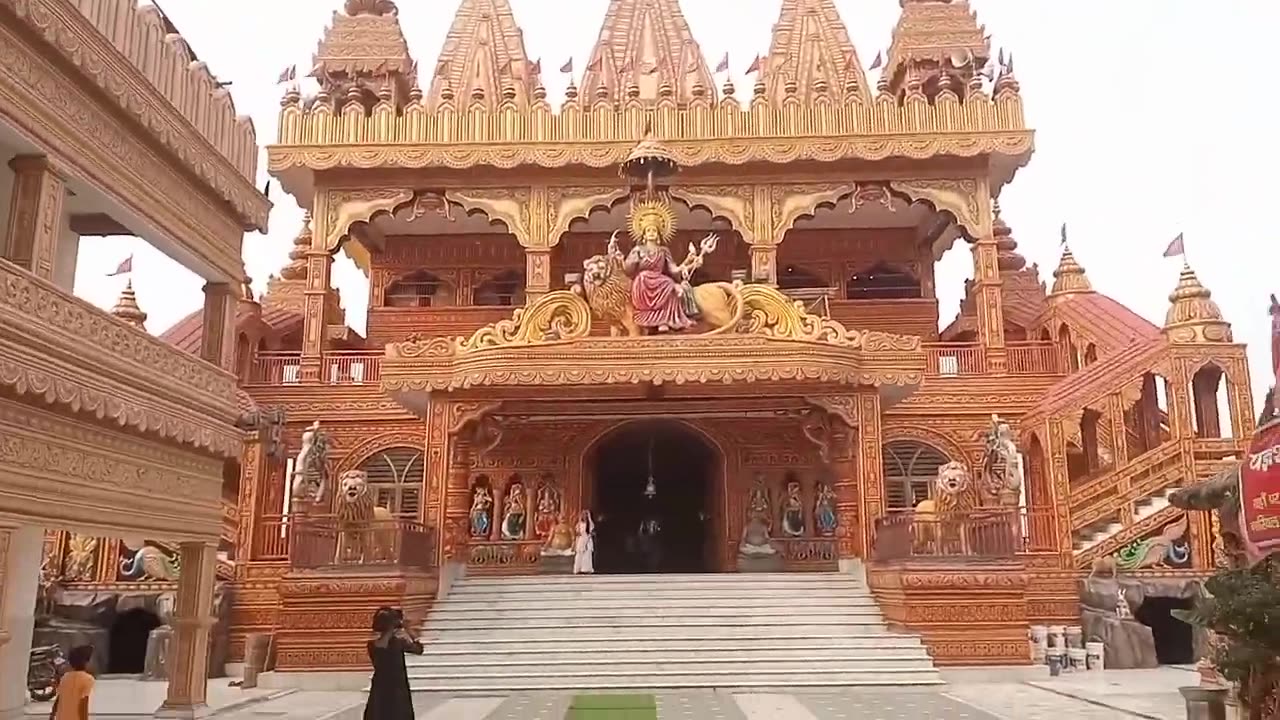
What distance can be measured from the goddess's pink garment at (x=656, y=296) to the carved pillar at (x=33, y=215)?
8644mm

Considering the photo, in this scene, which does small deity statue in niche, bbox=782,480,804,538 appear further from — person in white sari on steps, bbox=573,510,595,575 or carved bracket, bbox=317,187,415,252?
carved bracket, bbox=317,187,415,252

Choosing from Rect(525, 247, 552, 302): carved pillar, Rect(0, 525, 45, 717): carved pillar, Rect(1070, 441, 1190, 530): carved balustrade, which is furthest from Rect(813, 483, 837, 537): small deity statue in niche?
Rect(0, 525, 45, 717): carved pillar

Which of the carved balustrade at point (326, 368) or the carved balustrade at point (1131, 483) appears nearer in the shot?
the carved balustrade at point (1131, 483)

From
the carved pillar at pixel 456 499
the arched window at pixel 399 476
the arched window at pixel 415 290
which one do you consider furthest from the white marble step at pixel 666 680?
the arched window at pixel 415 290

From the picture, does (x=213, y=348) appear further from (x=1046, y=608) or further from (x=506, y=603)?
(x=1046, y=608)

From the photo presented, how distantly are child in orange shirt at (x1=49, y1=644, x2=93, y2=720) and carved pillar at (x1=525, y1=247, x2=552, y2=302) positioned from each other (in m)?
12.9

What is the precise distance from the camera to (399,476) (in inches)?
735

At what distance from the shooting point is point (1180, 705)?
9234 mm

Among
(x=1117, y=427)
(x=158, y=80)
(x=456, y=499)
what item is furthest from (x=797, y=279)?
(x=158, y=80)

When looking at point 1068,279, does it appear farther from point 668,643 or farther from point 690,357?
point 668,643

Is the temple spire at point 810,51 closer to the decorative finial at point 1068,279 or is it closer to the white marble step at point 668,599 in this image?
the decorative finial at point 1068,279

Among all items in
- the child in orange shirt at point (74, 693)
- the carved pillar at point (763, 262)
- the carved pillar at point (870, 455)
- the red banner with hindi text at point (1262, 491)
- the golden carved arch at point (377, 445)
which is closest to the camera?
the child in orange shirt at point (74, 693)

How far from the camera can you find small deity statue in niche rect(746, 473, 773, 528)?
17.1m

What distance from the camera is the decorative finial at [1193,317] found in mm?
15828
